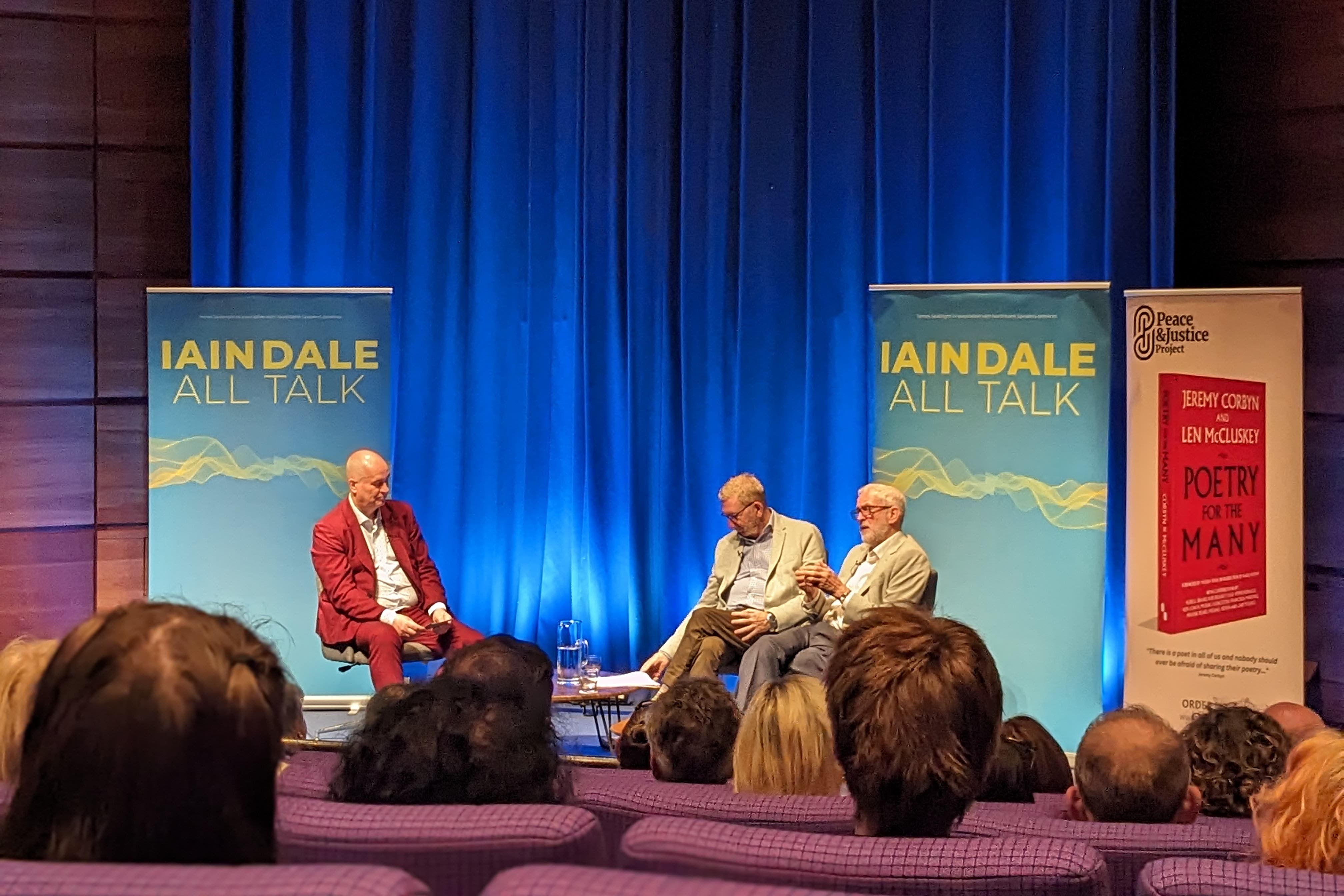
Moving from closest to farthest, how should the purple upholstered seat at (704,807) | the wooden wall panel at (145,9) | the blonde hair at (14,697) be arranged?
the purple upholstered seat at (704,807) < the blonde hair at (14,697) < the wooden wall panel at (145,9)

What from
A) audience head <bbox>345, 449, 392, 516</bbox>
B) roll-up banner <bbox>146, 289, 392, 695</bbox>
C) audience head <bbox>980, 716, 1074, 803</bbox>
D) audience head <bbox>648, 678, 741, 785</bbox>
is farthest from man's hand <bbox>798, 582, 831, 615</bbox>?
audience head <bbox>648, 678, 741, 785</bbox>

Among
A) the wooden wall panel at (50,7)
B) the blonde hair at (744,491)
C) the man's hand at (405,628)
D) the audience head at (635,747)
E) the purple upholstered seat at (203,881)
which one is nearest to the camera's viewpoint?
the purple upholstered seat at (203,881)

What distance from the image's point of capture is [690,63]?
6.87 metres

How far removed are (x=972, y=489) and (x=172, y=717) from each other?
471cm

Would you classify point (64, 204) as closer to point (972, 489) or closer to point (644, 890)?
point (972, 489)

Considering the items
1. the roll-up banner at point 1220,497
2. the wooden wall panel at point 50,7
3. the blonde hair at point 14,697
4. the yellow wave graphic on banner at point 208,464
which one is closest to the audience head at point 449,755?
the blonde hair at point 14,697

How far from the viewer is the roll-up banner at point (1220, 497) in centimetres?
530

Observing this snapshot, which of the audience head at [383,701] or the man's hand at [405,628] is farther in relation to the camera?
the man's hand at [405,628]

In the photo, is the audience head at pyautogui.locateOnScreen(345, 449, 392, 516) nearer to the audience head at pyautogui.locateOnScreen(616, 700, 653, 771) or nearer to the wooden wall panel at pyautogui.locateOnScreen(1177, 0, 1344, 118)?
the audience head at pyautogui.locateOnScreen(616, 700, 653, 771)

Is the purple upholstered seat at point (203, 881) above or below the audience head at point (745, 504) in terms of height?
below

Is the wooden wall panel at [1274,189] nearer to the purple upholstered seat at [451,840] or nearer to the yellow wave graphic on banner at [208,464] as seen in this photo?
the yellow wave graphic on banner at [208,464]

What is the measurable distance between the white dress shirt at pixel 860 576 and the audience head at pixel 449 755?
11.1 feet

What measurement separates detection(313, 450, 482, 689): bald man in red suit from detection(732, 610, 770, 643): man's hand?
947mm

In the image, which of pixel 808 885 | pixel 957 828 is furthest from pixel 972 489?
pixel 808 885
